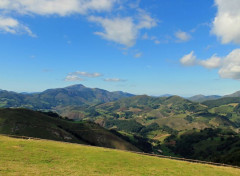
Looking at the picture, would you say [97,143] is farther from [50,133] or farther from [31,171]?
[31,171]

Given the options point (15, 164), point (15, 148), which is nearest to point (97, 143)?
point (15, 148)

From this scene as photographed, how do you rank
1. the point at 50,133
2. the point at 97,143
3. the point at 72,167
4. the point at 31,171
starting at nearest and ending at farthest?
the point at 31,171, the point at 72,167, the point at 50,133, the point at 97,143

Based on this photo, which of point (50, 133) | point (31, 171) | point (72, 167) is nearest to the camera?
point (31, 171)

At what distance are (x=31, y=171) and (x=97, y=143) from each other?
565 ft

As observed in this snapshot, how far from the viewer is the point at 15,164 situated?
3134cm

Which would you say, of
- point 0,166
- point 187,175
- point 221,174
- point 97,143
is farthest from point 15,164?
point 97,143

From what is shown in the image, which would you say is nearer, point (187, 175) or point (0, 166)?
point (0, 166)

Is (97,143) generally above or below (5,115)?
below

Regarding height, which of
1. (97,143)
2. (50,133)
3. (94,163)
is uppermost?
(94,163)

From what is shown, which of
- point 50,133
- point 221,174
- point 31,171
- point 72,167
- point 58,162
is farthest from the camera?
point 50,133

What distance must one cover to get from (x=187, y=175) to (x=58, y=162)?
2713cm

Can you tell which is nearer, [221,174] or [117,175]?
[117,175]

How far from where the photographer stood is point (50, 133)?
477 ft

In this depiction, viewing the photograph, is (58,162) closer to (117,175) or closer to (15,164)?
(15,164)
